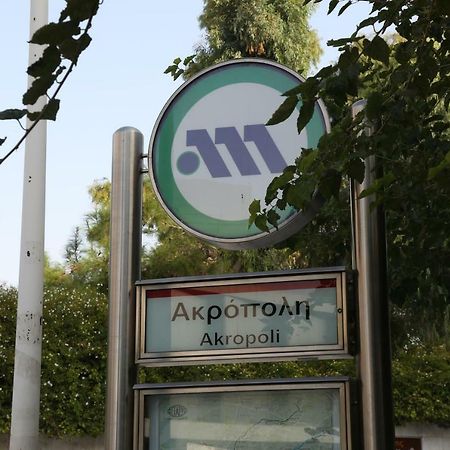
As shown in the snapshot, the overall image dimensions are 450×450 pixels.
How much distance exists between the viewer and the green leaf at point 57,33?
186 centimetres

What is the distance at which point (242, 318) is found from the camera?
3.65 m

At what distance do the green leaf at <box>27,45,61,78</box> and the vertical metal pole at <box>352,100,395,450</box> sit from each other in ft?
6.25

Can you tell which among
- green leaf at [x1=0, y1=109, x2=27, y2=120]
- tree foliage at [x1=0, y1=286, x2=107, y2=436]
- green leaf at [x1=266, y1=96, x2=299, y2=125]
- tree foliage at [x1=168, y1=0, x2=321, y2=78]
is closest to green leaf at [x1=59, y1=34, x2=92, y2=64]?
green leaf at [x1=0, y1=109, x2=27, y2=120]

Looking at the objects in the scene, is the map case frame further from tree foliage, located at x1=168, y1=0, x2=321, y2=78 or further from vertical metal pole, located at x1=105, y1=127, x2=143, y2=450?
tree foliage, located at x1=168, y1=0, x2=321, y2=78

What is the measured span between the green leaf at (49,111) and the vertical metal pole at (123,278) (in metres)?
1.98

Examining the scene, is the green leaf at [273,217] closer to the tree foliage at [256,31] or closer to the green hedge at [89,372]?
the green hedge at [89,372]

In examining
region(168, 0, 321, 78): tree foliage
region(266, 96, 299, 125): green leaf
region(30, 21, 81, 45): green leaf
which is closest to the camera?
region(30, 21, 81, 45): green leaf

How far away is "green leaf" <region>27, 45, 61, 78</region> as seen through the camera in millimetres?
1891

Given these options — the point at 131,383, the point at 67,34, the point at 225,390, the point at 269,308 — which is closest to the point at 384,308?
the point at 269,308

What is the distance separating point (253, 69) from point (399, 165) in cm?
118

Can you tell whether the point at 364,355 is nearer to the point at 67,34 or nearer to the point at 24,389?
the point at 67,34

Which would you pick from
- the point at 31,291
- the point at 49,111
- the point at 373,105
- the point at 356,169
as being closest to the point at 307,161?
the point at 356,169

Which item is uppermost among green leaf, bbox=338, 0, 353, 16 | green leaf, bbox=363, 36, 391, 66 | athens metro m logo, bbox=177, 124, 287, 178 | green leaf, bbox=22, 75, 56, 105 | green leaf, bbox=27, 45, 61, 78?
green leaf, bbox=338, 0, 353, 16

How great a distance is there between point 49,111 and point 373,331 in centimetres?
189
